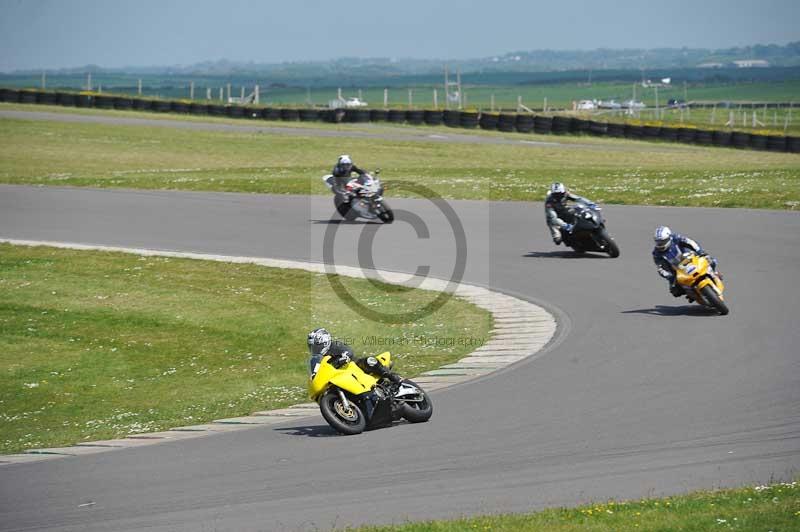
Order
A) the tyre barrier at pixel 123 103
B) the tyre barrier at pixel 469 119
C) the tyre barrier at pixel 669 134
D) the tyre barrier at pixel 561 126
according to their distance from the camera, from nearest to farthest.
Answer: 1. the tyre barrier at pixel 669 134
2. the tyre barrier at pixel 561 126
3. the tyre barrier at pixel 469 119
4. the tyre barrier at pixel 123 103

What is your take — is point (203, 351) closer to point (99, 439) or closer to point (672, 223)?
point (99, 439)

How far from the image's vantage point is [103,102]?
7450 centimetres

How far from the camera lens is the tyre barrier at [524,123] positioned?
60.1 m

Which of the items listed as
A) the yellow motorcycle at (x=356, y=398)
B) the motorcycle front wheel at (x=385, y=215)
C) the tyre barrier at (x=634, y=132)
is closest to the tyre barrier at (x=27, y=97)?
the tyre barrier at (x=634, y=132)

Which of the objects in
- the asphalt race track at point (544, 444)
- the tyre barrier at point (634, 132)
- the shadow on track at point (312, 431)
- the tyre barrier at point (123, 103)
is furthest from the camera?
the tyre barrier at point (123, 103)

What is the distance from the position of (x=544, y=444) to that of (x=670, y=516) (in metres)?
2.61

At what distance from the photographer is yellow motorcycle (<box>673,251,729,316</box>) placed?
1764 centimetres

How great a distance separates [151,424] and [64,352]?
15.2ft

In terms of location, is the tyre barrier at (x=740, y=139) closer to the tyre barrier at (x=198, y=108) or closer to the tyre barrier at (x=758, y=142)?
the tyre barrier at (x=758, y=142)

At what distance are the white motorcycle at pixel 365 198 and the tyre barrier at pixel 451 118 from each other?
110 ft

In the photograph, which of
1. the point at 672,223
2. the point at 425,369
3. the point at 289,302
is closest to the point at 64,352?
the point at 289,302

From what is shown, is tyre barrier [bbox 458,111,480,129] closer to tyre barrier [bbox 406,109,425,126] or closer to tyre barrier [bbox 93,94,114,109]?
tyre barrier [bbox 406,109,425,126]

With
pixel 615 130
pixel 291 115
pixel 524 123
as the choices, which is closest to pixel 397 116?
pixel 291 115

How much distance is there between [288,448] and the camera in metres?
12.1
